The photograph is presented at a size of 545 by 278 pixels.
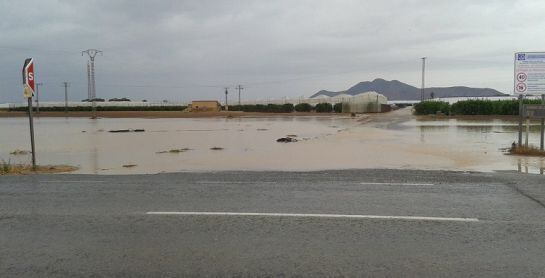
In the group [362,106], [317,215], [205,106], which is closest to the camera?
[317,215]

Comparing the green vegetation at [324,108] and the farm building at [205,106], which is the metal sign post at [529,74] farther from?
the farm building at [205,106]

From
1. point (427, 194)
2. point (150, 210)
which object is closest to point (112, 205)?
point (150, 210)

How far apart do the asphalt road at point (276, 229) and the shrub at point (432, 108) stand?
56.0 meters

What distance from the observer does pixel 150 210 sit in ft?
25.6

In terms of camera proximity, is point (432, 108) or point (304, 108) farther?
point (304, 108)

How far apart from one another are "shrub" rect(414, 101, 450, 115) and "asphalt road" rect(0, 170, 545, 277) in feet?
184

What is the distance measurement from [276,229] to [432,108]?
65.1 meters

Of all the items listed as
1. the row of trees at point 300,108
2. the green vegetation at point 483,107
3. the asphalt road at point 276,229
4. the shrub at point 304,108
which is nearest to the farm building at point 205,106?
the row of trees at point 300,108

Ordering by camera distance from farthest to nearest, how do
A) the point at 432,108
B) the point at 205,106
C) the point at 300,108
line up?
the point at 205,106 → the point at 300,108 → the point at 432,108

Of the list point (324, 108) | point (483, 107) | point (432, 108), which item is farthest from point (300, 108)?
point (483, 107)

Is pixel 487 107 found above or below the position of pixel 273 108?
below

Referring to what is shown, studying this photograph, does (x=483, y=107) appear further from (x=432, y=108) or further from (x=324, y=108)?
(x=324, y=108)

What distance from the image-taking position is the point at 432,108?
6762 cm

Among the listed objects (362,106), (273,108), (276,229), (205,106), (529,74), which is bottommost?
(276,229)
